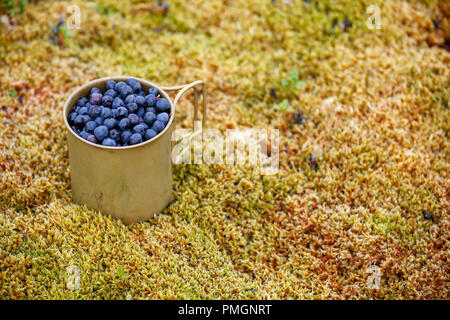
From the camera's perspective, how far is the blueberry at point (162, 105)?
2197 mm

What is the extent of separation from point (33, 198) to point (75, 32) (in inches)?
58.4

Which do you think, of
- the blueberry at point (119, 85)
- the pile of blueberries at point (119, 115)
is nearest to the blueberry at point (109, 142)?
the pile of blueberries at point (119, 115)

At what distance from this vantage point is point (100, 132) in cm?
207

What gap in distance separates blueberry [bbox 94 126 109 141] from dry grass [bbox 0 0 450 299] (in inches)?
17.7

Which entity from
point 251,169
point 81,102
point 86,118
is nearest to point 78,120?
point 86,118

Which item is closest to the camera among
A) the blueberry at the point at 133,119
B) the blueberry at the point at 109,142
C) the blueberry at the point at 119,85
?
the blueberry at the point at 109,142

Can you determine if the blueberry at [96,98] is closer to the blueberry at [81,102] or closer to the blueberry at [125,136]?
the blueberry at [81,102]

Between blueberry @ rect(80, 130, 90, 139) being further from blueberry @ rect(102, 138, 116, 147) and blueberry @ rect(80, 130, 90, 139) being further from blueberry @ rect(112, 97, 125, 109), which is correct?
blueberry @ rect(112, 97, 125, 109)

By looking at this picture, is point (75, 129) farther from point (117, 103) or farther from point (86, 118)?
point (117, 103)

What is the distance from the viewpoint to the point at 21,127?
274cm

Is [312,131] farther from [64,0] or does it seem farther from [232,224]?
[64,0]

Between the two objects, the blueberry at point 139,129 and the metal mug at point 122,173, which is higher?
the blueberry at point 139,129

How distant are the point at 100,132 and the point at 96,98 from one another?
0.22 meters

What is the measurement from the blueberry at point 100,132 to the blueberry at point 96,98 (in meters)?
0.19
